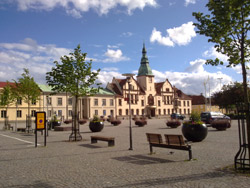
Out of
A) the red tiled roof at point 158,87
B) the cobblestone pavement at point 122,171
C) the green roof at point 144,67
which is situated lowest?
the cobblestone pavement at point 122,171

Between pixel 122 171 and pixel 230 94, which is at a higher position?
pixel 230 94

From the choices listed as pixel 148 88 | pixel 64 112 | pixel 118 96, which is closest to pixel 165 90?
pixel 148 88

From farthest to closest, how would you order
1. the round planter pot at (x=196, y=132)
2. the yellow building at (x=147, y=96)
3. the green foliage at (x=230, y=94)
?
the yellow building at (x=147, y=96), the green foliage at (x=230, y=94), the round planter pot at (x=196, y=132)

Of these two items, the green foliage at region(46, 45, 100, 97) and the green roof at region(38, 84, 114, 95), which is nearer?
the green foliage at region(46, 45, 100, 97)

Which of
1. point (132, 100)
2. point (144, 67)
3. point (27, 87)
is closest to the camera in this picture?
point (27, 87)

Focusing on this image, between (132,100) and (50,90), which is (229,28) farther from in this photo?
(132,100)

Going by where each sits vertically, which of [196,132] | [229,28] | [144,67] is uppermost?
[144,67]

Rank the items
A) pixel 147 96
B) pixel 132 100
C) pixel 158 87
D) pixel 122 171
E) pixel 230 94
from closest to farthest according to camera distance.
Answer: pixel 122 171 → pixel 230 94 → pixel 132 100 → pixel 147 96 → pixel 158 87

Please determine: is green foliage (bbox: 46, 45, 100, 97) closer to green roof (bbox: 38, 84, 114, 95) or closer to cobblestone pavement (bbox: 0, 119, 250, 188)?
cobblestone pavement (bbox: 0, 119, 250, 188)

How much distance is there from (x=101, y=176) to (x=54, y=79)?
12.4m

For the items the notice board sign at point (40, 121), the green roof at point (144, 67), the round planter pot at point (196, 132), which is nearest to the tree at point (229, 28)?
the round planter pot at point (196, 132)

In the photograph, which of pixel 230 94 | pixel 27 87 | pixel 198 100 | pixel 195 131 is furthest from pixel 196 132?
pixel 198 100

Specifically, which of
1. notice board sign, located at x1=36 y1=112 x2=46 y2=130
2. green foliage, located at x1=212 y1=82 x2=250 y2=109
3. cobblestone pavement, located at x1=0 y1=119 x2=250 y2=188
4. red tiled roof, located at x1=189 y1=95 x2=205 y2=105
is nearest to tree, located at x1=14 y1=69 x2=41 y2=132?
notice board sign, located at x1=36 y1=112 x2=46 y2=130

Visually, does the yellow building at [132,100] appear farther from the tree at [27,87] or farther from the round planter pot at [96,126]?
the round planter pot at [96,126]
